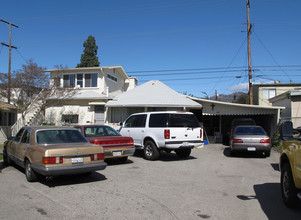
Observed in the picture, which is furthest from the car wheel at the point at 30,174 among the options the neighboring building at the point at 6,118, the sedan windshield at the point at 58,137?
the neighboring building at the point at 6,118

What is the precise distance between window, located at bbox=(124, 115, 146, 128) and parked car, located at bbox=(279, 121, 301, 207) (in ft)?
24.0

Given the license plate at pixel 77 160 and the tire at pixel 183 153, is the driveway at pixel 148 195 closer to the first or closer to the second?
the license plate at pixel 77 160

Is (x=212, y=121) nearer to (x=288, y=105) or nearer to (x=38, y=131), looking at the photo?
(x=288, y=105)

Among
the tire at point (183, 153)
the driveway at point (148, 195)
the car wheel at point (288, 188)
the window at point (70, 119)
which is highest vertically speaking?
the window at point (70, 119)

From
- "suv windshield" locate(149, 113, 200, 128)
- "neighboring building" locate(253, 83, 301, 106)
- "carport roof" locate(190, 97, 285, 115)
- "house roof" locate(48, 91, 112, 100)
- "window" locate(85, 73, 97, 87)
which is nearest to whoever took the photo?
"suv windshield" locate(149, 113, 200, 128)

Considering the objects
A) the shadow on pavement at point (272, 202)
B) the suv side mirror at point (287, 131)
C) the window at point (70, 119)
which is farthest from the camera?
the window at point (70, 119)

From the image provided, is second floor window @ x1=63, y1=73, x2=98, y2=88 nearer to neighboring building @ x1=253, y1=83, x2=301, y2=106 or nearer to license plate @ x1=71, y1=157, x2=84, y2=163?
license plate @ x1=71, y1=157, x2=84, y2=163

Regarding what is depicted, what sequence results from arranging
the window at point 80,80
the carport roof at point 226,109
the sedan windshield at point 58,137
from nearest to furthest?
the sedan windshield at point 58,137
the carport roof at point 226,109
the window at point 80,80

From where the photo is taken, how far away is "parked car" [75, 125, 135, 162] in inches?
383

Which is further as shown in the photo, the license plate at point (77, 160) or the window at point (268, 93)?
the window at point (268, 93)

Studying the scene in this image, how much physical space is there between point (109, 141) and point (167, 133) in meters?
2.40

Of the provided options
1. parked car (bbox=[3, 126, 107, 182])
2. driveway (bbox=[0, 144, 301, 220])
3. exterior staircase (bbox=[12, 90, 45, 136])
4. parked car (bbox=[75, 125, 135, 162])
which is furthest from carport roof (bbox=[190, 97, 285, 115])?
parked car (bbox=[3, 126, 107, 182])

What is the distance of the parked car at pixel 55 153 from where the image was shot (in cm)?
671

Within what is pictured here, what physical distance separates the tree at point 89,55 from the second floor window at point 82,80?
15.4 m
